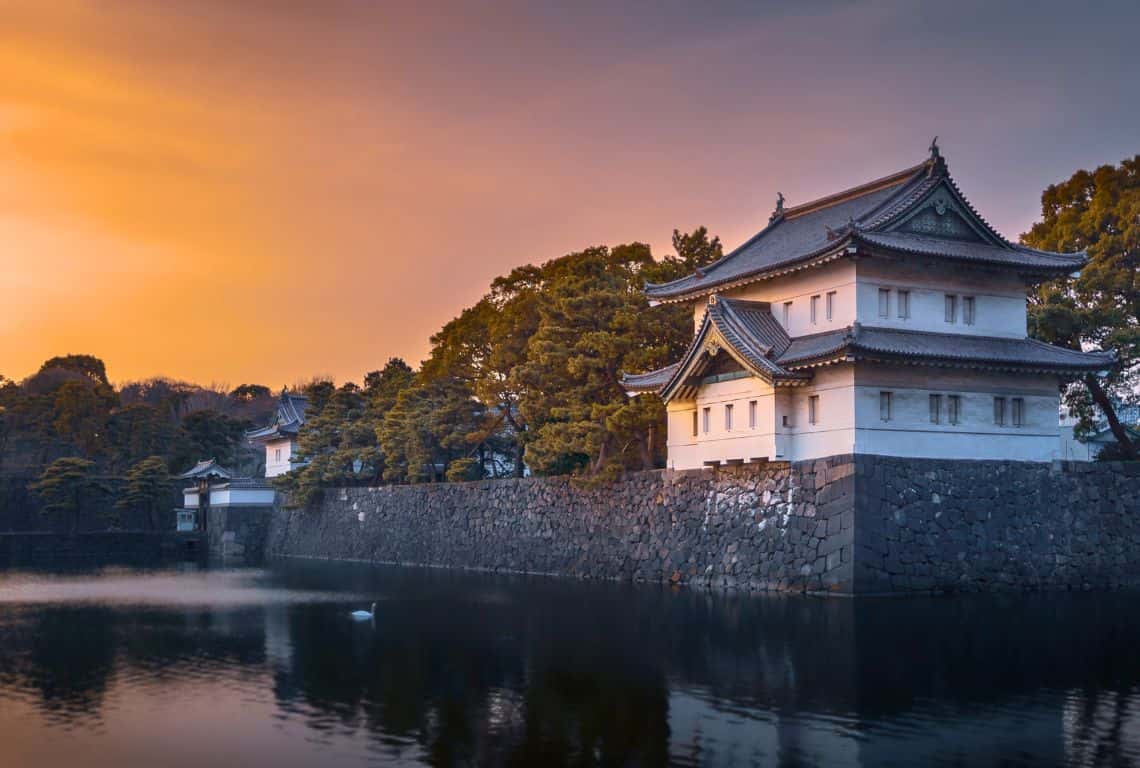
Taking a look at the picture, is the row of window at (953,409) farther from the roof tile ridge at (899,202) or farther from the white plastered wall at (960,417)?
the roof tile ridge at (899,202)

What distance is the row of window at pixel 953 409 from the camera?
24500mm

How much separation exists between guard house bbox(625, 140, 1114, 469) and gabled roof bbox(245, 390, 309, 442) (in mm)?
30400

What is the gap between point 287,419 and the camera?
55625mm

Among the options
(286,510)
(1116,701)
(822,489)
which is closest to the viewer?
(1116,701)

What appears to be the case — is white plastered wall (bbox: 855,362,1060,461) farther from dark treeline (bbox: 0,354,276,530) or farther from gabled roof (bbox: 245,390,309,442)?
dark treeline (bbox: 0,354,276,530)

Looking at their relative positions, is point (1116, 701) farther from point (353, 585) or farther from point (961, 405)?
point (353, 585)

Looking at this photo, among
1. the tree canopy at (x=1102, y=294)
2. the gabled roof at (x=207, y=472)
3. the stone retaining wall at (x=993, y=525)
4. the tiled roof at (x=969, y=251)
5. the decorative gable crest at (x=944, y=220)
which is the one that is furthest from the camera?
the gabled roof at (x=207, y=472)

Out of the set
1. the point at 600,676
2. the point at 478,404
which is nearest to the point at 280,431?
the point at 478,404

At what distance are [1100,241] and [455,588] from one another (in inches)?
705

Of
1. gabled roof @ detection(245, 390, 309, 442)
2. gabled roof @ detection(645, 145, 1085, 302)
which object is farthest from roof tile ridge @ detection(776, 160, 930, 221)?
gabled roof @ detection(245, 390, 309, 442)

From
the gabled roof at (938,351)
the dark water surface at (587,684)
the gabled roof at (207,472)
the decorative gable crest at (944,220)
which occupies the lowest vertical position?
the dark water surface at (587,684)

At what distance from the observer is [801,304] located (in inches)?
1049

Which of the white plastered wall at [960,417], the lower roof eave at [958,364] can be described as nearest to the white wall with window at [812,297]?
the lower roof eave at [958,364]

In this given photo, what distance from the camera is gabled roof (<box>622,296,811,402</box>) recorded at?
25109mm
